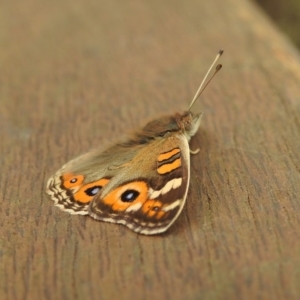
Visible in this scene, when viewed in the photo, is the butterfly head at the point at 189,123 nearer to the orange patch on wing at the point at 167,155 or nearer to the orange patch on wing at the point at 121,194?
the orange patch on wing at the point at 167,155

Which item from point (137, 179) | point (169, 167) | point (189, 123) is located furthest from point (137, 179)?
point (189, 123)

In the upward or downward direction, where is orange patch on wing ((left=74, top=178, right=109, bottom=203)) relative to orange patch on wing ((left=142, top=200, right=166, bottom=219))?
upward

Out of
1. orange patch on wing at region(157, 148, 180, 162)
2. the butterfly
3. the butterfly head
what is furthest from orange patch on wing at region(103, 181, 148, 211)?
the butterfly head

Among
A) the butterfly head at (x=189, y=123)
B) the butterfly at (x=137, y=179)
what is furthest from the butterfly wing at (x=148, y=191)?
the butterfly head at (x=189, y=123)

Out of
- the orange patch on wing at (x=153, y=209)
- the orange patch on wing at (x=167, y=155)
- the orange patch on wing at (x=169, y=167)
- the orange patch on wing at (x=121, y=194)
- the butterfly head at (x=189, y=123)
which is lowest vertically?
the orange patch on wing at (x=153, y=209)

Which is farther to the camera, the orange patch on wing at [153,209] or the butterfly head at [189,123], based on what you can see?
the butterfly head at [189,123]

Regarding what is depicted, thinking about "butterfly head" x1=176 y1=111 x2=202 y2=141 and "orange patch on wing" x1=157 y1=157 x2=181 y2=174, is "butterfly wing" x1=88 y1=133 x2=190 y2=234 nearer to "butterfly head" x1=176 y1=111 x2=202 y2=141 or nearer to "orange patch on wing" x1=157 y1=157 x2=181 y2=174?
"orange patch on wing" x1=157 y1=157 x2=181 y2=174

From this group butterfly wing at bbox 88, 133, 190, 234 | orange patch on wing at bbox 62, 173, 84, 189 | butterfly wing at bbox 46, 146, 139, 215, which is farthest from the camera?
orange patch on wing at bbox 62, 173, 84, 189

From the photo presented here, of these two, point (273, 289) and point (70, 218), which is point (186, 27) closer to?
point (70, 218)
